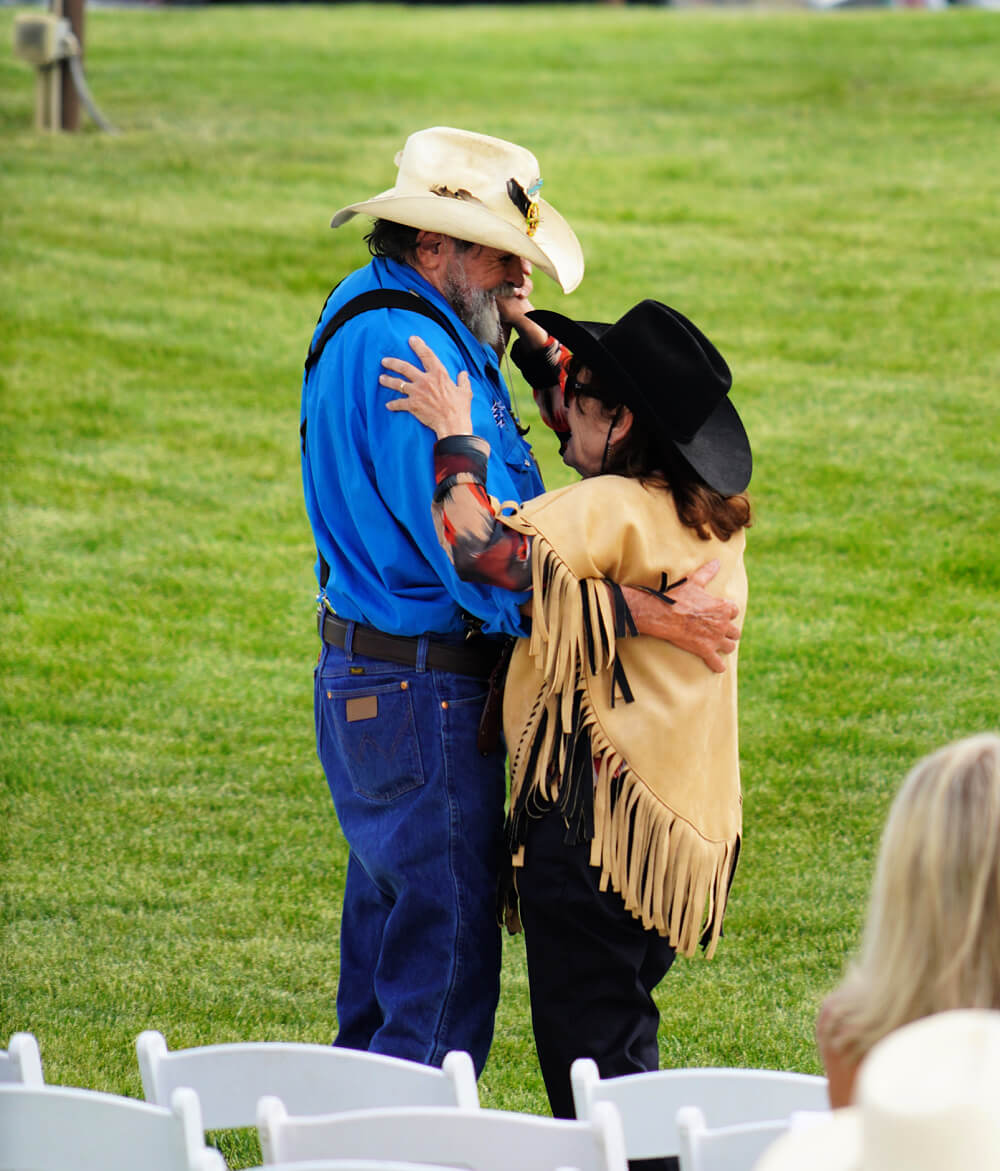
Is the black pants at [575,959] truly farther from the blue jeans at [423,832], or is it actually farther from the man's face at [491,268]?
the man's face at [491,268]

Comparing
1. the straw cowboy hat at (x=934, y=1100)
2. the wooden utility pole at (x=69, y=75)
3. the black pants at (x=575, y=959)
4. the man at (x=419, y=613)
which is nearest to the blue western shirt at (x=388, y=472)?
the man at (x=419, y=613)

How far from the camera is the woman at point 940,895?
1888 millimetres

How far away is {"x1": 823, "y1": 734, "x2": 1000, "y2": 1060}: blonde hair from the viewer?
1888 mm

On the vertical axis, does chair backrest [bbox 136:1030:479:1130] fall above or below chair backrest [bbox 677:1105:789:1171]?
below

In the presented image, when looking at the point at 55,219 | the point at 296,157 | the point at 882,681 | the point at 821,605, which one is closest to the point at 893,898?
the point at 882,681

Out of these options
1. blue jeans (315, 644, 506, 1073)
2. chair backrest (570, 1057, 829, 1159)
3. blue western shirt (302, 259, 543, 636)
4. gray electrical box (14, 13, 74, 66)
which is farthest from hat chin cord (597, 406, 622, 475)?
gray electrical box (14, 13, 74, 66)

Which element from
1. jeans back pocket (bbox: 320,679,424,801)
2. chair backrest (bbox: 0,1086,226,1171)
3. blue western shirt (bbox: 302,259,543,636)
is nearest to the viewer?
chair backrest (bbox: 0,1086,226,1171)

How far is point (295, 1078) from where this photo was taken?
258 centimetres

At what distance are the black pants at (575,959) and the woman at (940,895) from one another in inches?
45.7

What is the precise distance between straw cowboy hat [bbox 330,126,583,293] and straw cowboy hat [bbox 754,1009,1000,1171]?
203 cm

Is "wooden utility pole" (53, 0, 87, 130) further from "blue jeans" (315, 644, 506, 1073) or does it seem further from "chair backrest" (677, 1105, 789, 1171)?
"chair backrest" (677, 1105, 789, 1171)

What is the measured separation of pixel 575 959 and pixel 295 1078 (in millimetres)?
725

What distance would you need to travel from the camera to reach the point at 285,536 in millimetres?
8094

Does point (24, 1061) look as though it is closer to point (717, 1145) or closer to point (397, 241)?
point (717, 1145)
